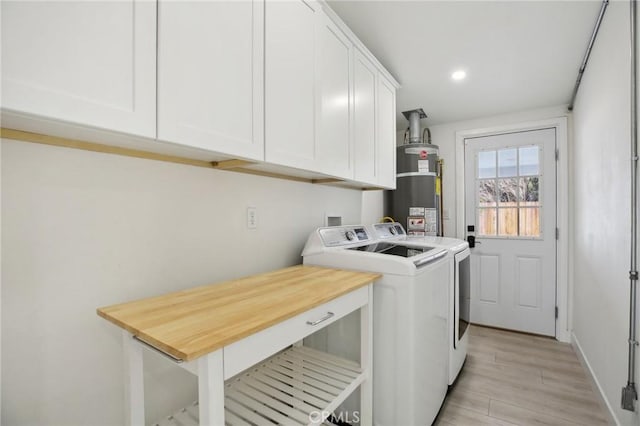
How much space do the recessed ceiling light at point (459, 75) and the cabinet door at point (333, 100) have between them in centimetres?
101

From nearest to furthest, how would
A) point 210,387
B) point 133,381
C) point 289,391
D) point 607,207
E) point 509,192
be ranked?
1. point 210,387
2. point 133,381
3. point 289,391
4. point 607,207
5. point 509,192

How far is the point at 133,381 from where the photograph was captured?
946 millimetres

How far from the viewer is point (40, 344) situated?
2.95ft

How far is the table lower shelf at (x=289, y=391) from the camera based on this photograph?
1.12 metres

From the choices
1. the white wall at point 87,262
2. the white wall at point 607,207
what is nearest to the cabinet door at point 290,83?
the white wall at point 87,262

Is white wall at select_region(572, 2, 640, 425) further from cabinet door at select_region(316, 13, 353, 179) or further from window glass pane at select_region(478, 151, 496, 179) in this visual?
cabinet door at select_region(316, 13, 353, 179)

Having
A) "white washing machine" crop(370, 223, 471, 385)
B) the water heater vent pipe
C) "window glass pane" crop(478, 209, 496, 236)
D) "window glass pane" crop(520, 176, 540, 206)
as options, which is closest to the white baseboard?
"white washing machine" crop(370, 223, 471, 385)

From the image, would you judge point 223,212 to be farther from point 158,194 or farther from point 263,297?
point 263,297

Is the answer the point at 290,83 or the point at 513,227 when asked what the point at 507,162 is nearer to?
the point at 513,227

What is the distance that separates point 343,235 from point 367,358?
2.50 ft

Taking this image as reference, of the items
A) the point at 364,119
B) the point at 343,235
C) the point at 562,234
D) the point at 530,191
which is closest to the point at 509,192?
the point at 530,191

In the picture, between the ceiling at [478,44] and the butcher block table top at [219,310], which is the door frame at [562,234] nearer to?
the ceiling at [478,44]

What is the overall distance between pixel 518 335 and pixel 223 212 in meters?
3.29

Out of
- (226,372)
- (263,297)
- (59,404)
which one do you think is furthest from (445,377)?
(59,404)
